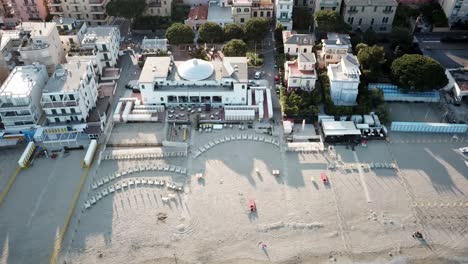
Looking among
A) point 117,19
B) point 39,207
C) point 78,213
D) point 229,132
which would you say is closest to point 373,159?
point 229,132

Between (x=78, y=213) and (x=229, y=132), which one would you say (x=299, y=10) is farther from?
(x=78, y=213)

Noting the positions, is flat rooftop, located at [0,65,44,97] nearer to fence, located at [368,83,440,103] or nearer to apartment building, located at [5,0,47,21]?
apartment building, located at [5,0,47,21]

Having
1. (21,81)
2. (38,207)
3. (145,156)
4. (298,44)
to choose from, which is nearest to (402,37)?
(298,44)

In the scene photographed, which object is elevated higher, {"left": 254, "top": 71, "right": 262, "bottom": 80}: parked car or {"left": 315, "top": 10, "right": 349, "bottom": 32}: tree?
{"left": 315, "top": 10, "right": 349, "bottom": 32}: tree

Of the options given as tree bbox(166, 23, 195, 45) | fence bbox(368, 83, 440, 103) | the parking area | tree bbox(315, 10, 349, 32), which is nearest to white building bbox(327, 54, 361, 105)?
fence bbox(368, 83, 440, 103)

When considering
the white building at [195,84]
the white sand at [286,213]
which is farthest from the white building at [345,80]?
the white building at [195,84]

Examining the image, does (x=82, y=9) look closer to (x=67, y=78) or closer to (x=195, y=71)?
(x=67, y=78)

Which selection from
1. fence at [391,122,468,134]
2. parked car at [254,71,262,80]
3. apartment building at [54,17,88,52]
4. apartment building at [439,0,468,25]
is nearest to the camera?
fence at [391,122,468,134]
